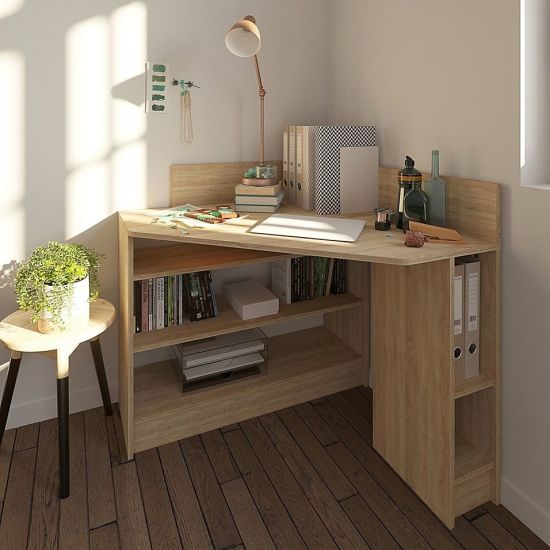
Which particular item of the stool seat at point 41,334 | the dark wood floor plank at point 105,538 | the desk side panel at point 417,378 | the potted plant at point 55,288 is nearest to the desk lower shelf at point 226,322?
the stool seat at point 41,334

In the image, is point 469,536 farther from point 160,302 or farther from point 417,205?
point 160,302

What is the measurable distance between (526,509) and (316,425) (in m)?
0.80

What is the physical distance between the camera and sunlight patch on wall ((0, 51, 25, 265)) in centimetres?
177

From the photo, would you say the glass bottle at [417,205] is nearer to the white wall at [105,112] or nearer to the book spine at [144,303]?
the white wall at [105,112]

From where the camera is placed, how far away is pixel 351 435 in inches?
76.2

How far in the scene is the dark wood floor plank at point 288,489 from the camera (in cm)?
145

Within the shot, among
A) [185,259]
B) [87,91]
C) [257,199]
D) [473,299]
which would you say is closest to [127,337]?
[185,259]

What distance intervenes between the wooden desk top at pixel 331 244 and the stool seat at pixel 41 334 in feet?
1.15

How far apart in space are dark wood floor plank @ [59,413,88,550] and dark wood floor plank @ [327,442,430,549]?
34.7 inches

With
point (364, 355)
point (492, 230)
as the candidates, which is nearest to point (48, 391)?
point (364, 355)

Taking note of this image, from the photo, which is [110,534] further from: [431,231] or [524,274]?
[524,274]

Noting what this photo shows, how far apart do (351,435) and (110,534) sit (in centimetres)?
95

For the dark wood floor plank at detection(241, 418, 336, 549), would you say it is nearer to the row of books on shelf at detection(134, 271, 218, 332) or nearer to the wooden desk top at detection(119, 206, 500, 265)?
the row of books on shelf at detection(134, 271, 218, 332)

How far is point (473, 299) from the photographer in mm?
1520
